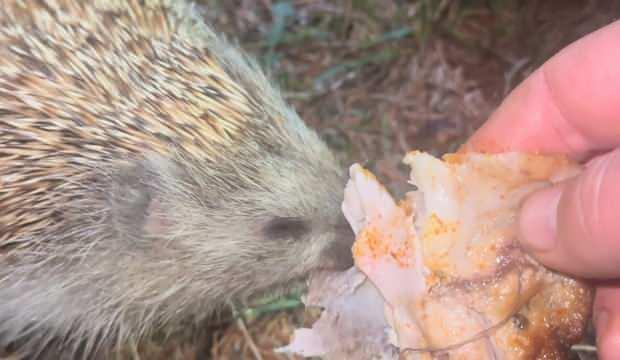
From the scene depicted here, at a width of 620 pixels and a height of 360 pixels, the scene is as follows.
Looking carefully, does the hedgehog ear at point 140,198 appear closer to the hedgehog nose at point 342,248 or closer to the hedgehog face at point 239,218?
the hedgehog face at point 239,218

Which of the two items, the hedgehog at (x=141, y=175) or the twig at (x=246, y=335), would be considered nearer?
the hedgehog at (x=141, y=175)

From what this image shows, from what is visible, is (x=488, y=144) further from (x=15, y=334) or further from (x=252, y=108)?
(x=15, y=334)

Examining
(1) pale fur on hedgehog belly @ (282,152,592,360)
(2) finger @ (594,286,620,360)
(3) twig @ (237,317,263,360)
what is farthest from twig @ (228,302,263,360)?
(2) finger @ (594,286,620,360)

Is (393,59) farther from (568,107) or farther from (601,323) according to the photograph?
(601,323)

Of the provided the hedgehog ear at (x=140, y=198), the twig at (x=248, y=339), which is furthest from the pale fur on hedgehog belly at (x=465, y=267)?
the twig at (x=248, y=339)

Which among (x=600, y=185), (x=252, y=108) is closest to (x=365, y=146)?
(x=252, y=108)

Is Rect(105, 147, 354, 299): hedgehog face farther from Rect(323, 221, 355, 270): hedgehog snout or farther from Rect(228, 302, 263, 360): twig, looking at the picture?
Rect(228, 302, 263, 360): twig
